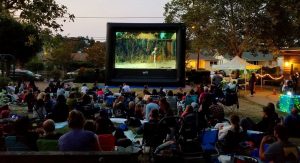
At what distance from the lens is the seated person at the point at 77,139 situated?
521cm

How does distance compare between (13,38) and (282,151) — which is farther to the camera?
(13,38)

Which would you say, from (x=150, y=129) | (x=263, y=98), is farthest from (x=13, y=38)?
(x=150, y=129)

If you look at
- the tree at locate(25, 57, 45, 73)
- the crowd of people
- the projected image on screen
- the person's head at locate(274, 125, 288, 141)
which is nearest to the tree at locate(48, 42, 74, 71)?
the tree at locate(25, 57, 45, 73)

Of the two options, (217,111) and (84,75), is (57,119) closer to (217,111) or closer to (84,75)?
(217,111)

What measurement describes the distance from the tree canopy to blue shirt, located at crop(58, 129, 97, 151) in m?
34.1

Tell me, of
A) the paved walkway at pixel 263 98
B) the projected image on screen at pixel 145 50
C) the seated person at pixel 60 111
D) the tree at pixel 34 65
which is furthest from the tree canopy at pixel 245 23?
the seated person at pixel 60 111

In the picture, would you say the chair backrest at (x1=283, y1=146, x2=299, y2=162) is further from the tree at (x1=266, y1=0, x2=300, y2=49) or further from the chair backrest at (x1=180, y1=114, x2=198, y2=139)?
the tree at (x1=266, y1=0, x2=300, y2=49)

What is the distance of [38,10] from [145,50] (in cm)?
1126

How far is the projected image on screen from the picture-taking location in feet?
81.5

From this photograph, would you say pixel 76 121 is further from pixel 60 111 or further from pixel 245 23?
pixel 245 23

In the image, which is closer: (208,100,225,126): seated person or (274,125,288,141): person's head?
(274,125,288,141): person's head

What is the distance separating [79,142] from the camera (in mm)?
5223

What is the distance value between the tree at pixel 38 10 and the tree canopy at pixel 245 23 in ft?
82.7

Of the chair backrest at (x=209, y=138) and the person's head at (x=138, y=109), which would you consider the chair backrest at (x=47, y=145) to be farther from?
the person's head at (x=138, y=109)
